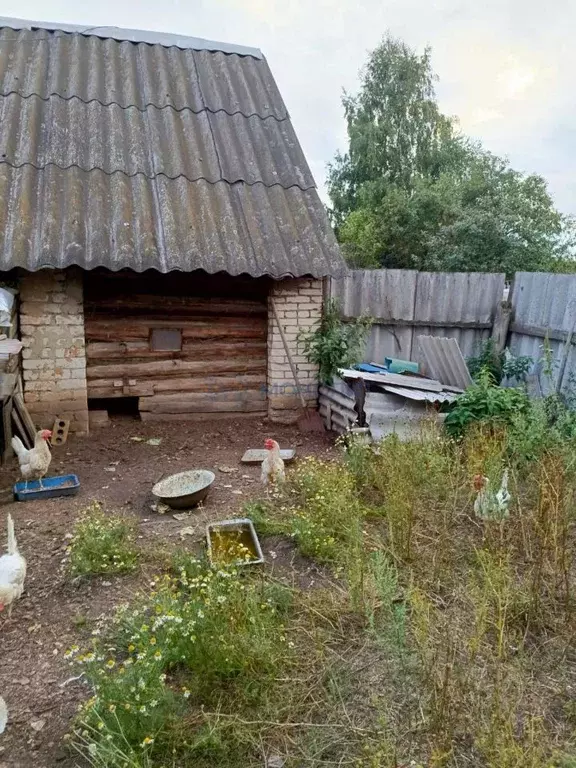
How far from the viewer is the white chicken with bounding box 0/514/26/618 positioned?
10.5ft

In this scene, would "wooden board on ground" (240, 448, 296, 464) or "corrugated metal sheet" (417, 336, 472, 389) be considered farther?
"corrugated metal sheet" (417, 336, 472, 389)

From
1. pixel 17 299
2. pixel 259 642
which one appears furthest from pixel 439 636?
pixel 17 299

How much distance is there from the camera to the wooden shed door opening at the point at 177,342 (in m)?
6.95

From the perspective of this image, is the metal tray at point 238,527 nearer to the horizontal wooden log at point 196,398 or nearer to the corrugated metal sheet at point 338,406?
the corrugated metal sheet at point 338,406

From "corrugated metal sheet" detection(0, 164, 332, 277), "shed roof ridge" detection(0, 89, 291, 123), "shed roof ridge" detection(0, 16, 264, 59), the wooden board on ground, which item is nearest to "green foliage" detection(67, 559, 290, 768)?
the wooden board on ground

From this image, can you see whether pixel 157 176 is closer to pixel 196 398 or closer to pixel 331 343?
pixel 196 398

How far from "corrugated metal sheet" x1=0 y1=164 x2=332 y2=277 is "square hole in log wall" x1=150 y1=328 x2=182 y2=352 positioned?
3.80 feet

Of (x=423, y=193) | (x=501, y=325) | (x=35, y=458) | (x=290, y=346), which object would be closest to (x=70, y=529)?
(x=35, y=458)

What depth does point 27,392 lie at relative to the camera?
6512 mm

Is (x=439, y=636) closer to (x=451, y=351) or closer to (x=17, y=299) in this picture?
(x=451, y=351)

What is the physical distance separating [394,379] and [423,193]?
12176 millimetres

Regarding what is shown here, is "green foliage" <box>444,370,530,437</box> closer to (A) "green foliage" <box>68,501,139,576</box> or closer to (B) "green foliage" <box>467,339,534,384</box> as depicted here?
(B) "green foliage" <box>467,339,534,384</box>

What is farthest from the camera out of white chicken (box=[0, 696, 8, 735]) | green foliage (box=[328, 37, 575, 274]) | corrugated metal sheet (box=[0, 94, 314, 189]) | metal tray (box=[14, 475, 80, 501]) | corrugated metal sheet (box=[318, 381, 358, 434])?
green foliage (box=[328, 37, 575, 274])

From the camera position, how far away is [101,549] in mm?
3730
